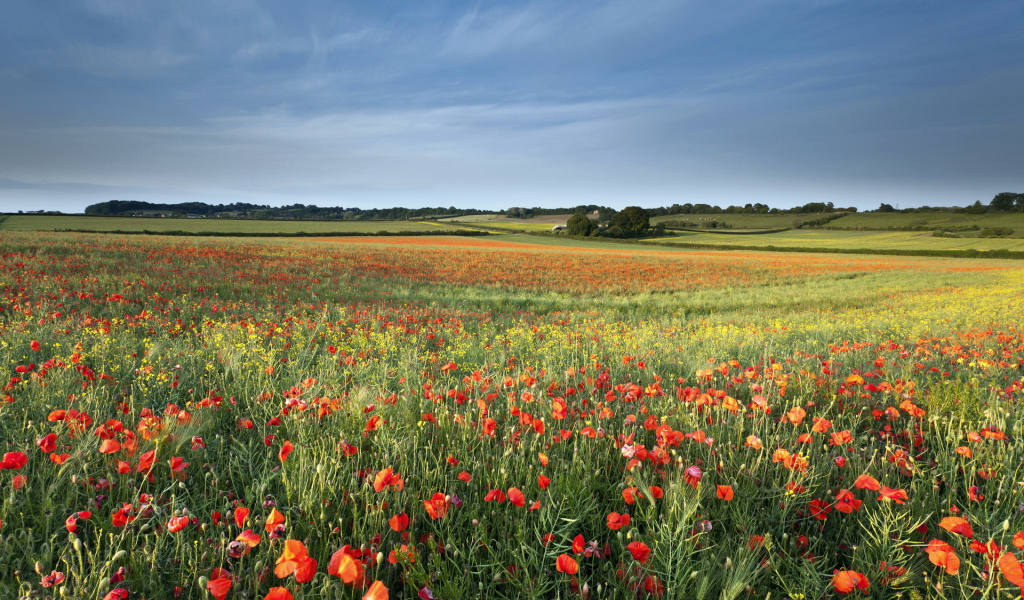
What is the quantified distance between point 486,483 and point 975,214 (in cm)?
13074

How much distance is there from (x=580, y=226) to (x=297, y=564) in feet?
283

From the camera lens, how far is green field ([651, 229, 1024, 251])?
61344 millimetres

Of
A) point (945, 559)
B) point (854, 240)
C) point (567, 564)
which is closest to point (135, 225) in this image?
point (567, 564)

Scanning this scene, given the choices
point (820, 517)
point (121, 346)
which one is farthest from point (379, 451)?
point (121, 346)

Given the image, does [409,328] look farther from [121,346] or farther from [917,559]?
[917,559]

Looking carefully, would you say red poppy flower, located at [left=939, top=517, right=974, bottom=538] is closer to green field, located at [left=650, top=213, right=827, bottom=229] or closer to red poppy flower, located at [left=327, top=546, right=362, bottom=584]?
red poppy flower, located at [left=327, top=546, right=362, bottom=584]

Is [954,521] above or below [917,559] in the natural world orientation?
above

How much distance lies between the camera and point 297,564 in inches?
54.6

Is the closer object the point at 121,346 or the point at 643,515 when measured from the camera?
the point at 643,515

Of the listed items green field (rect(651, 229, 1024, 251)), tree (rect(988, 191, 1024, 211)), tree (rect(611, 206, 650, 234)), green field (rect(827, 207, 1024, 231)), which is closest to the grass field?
green field (rect(651, 229, 1024, 251))

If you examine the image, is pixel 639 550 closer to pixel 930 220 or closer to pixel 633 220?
pixel 633 220

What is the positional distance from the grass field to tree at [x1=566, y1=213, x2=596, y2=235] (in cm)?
1375

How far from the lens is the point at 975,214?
90.8 m

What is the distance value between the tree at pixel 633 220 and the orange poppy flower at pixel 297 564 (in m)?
88.9
